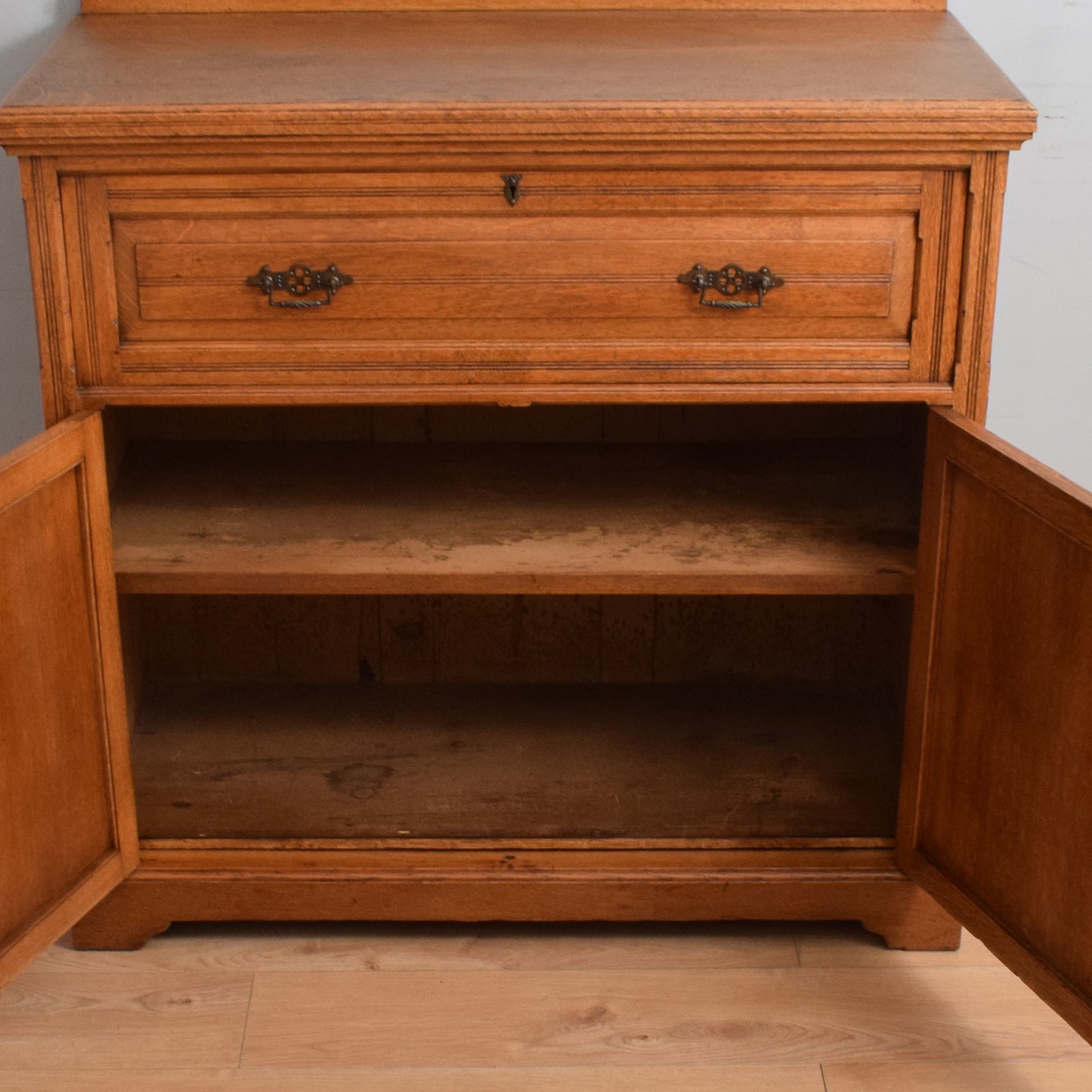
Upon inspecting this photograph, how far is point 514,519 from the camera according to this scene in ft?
6.44

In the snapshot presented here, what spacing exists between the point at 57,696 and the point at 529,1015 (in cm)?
70

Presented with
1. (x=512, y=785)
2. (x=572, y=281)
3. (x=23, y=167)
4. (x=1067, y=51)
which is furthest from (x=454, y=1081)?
(x=1067, y=51)

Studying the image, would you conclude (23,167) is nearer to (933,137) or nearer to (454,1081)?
(933,137)

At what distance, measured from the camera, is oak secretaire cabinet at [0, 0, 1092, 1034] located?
1.64 metres

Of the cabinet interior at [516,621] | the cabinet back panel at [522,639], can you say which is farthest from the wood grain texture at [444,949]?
the cabinet back panel at [522,639]

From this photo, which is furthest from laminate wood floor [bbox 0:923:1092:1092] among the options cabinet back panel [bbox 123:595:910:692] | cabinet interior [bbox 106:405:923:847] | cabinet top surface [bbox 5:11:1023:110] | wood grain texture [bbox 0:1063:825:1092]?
cabinet top surface [bbox 5:11:1023:110]

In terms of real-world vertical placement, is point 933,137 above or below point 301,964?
above

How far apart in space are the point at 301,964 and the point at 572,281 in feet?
3.16

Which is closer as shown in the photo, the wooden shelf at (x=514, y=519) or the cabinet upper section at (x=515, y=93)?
the cabinet upper section at (x=515, y=93)

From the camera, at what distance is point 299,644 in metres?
2.37

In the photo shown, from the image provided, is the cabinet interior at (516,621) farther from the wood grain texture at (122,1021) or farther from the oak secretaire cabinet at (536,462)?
the wood grain texture at (122,1021)

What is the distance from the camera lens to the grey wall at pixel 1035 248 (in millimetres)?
2156

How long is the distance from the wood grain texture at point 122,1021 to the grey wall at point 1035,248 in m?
0.92

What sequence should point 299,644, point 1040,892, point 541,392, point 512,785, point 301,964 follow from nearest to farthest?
point 1040,892, point 541,392, point 301,964, point 512,785, point 299,644
